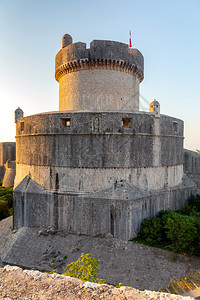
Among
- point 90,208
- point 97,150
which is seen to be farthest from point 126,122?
point 90,208

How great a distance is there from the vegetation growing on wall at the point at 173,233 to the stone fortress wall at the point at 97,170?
62 centimetres

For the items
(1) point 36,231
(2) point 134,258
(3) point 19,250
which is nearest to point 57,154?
(1) point 36,231

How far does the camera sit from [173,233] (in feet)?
31.9

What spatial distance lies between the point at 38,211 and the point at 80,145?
4763 mm

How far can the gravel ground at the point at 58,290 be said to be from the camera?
343 cm

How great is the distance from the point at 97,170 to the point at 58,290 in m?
7.68

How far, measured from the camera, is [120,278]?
8.80 meters

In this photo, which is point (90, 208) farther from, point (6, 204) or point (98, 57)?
point (6, 204)

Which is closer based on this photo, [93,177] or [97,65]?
[93,177]

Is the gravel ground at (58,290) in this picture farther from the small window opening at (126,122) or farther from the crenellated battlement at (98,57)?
the crenellated battlement at (98,57)

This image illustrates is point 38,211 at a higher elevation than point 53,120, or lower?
lower

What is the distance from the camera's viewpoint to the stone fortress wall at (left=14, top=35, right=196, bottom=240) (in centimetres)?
1081

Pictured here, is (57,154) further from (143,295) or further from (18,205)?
(143,295)

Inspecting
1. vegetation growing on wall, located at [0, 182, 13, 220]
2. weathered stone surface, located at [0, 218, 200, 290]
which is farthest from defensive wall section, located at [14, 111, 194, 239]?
vegetation growing on wall, located at [0, 182, 13, 220]
